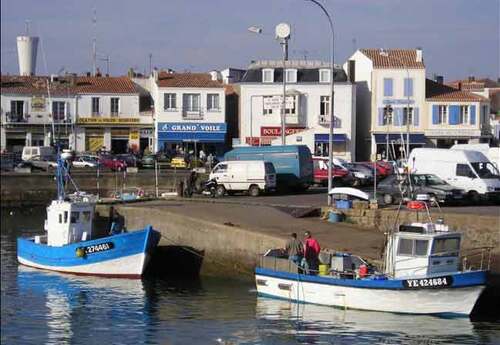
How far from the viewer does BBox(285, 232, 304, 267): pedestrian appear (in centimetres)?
2511

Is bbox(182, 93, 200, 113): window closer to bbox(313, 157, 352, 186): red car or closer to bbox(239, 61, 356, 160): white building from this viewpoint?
bbox(239, 61, 356, 160): white building

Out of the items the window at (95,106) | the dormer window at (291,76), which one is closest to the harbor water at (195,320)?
the dormer window at (291,76)

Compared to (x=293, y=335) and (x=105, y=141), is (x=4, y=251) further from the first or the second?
(x=105, y=141)

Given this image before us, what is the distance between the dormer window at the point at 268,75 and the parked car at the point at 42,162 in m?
18.3

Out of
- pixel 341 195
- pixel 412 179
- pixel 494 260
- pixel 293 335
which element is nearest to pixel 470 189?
pixel 412 179

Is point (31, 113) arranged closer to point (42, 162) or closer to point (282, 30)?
point (42, 162)

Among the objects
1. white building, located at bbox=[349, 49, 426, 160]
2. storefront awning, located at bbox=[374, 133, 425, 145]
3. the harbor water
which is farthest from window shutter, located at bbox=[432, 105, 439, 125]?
the harbor water

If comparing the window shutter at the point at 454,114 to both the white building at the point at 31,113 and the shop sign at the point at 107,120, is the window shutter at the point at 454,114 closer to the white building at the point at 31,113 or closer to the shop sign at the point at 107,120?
the shop sign at the point at 107,120

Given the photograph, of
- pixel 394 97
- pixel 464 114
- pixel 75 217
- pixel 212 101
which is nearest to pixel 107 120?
pixel 212 101

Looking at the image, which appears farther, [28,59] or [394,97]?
[28,59]

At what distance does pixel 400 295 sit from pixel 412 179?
13762 millimetres

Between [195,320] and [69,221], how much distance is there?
402 inches

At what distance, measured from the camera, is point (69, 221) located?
32250mm

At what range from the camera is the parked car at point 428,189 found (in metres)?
35.8
